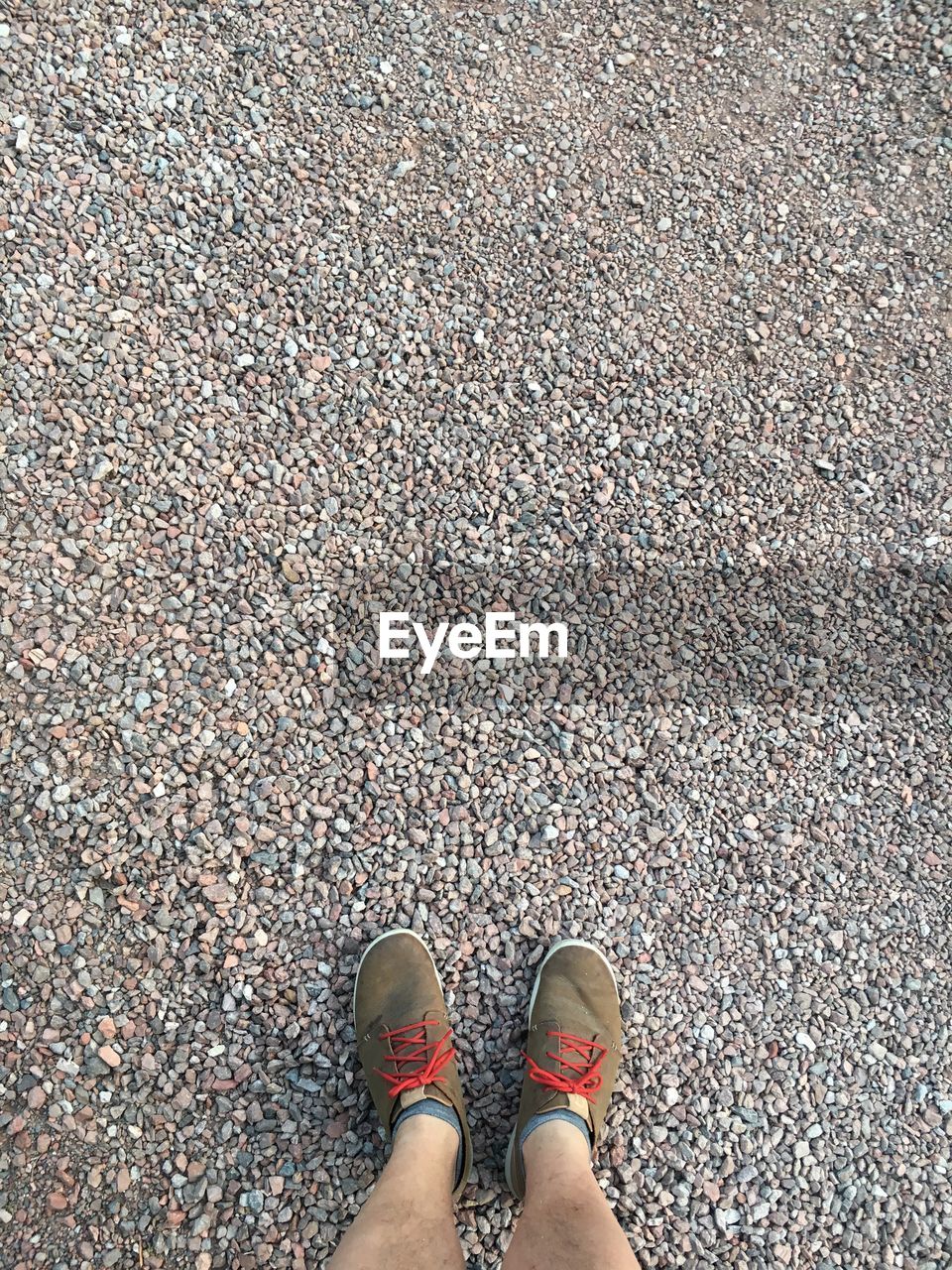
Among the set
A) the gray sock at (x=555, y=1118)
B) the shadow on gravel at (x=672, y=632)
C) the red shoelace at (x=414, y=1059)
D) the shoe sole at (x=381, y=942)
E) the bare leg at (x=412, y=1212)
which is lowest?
the gray sock at (x=555, y=1118)

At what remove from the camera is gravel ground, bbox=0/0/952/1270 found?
2191mm

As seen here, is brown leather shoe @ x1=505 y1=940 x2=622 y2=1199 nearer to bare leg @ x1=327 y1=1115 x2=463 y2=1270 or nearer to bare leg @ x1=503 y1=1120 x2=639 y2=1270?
bare leg @ x1=503 y1=1120 x2=639 y2=1270

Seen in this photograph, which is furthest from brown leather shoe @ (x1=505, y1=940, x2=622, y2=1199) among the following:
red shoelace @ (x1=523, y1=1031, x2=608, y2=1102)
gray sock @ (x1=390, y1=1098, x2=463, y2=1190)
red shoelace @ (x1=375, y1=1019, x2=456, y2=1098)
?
red shoelace @ (x1=375, y1=1019, x2=456, y2=1098)

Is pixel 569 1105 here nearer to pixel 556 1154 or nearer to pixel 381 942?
pixel 556 1154

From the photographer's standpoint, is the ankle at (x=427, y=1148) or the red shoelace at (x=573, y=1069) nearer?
the ankle at (x=427, y=1148)

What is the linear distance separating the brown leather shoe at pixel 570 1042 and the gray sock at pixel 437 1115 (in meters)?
0.13

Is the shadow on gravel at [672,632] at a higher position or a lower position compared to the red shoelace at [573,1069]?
higher

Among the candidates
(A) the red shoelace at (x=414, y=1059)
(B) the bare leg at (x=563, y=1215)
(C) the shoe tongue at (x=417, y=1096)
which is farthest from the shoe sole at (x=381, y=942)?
(B) the bare leg at (x=563, y=1215)

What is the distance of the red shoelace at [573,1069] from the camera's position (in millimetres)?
2129

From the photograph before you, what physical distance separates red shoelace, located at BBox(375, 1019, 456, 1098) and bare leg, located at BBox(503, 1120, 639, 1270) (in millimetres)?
279

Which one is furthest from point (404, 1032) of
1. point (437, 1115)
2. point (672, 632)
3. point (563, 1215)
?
point (672, 632)

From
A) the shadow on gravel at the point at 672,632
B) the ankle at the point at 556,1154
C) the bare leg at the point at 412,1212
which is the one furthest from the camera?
the shadow on gravel at the point at 672,632

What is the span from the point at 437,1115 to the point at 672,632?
4.81ft

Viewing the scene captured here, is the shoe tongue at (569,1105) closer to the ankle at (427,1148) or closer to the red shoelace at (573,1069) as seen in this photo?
the red shoelace at (573,1069)
